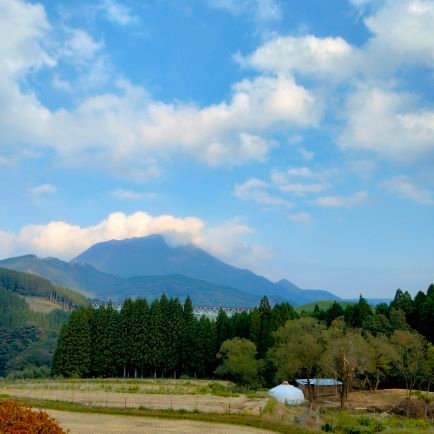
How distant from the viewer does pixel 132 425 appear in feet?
88.6

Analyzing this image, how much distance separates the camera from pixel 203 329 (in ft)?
241

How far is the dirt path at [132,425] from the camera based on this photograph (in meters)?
25.3

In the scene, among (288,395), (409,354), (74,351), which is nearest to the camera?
(288,395)

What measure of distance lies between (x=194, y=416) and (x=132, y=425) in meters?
4.52

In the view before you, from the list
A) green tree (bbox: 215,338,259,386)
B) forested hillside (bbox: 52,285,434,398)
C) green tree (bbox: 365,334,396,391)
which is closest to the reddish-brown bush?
green tree (bbox: 365,334,396,391)

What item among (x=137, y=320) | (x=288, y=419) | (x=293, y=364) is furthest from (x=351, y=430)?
(x=137, y=320)

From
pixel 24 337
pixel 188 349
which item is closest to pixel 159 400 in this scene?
pixel 188 349

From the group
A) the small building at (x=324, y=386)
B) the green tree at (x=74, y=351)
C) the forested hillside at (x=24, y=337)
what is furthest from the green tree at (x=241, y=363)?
the forested hillside at (x=24, y=337)

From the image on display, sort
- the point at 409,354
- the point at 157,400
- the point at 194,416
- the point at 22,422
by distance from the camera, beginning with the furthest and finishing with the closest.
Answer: the point at 409,354 < the point at 157,400 < the point at 194,416 < the point at 22,422

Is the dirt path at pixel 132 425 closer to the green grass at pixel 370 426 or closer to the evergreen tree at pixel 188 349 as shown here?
the green grass at pixel 370 426

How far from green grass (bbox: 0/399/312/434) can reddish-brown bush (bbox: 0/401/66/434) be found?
18220 mm

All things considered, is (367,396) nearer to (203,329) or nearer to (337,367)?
(337,367)

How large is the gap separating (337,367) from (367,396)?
6739 mm

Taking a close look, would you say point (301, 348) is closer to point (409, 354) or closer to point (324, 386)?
point (324, 386)
